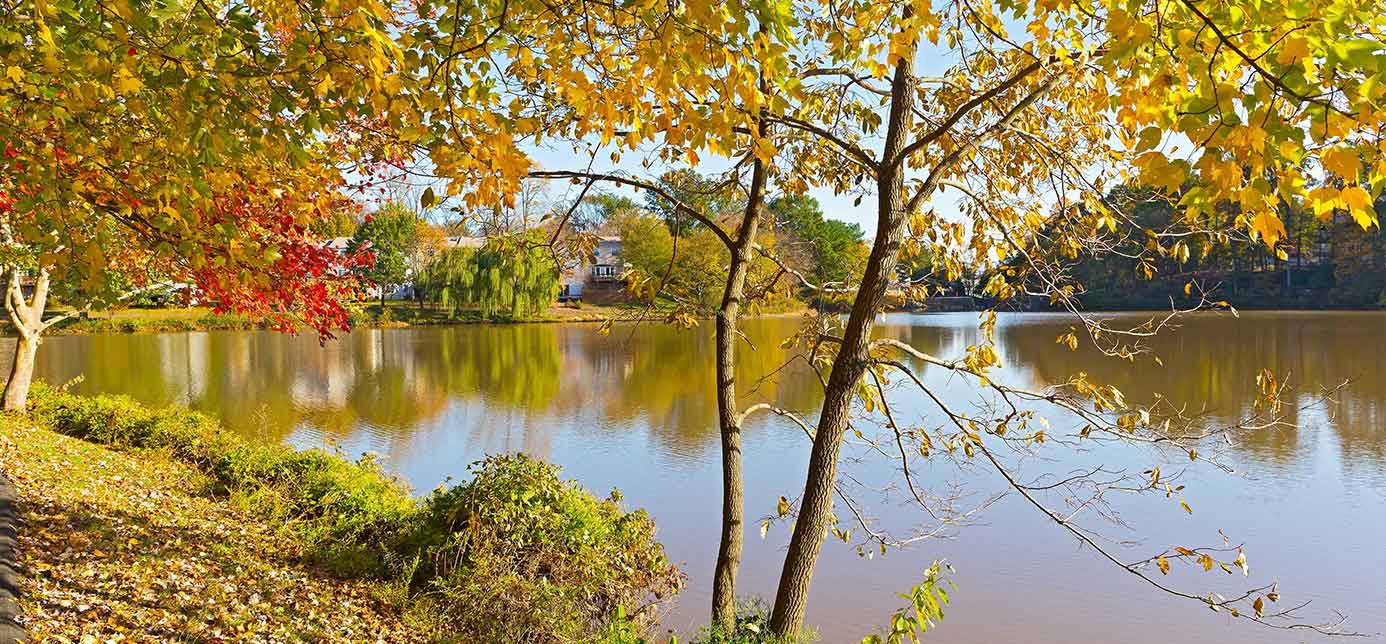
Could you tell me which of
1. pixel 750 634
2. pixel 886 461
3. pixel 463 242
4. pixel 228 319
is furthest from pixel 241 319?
pixel 750 634

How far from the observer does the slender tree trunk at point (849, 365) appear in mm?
3883

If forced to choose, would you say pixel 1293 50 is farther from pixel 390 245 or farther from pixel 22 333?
pixel 390 245

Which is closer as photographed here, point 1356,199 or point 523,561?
point 1356,199

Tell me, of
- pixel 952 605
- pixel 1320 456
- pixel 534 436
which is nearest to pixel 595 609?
pixel 952 605

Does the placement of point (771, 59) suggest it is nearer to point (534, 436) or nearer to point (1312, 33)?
point (1312, 33)

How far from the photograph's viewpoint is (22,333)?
8578 mm

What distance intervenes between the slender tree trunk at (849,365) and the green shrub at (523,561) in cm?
106

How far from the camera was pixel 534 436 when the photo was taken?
1140cm

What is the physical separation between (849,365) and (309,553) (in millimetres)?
3569

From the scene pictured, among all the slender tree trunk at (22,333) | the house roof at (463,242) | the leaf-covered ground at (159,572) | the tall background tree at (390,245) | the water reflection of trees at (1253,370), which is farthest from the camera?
the tall background tree at (390,245)

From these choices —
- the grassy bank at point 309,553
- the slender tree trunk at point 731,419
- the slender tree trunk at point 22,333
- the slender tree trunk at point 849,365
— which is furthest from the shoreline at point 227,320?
the slender tree trunk at point 849,365

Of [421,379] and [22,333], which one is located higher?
[22,333]

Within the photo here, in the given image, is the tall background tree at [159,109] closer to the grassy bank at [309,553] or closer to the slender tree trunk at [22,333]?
the grassy bank at [309,553]

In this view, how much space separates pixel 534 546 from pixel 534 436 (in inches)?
248
